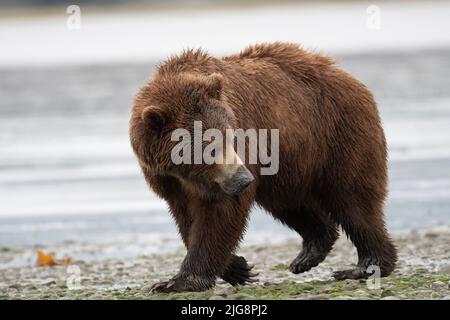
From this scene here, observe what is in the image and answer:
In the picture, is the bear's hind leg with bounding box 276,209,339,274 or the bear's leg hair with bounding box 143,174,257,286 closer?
the bear's leg hair with bounding box 143,174,257,286

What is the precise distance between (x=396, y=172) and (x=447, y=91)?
8315mm

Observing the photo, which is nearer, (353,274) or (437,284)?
(437,284)

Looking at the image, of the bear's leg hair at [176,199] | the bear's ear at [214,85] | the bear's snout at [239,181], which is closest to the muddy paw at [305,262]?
the bear's leg hair at [176,199]

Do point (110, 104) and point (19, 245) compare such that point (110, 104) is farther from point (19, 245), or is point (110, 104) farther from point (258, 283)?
point (258, 283)

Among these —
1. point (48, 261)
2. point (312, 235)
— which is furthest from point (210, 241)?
point (48, 261)

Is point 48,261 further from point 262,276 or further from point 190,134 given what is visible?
point 190,134

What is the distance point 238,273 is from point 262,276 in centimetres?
81

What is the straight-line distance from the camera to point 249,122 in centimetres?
721

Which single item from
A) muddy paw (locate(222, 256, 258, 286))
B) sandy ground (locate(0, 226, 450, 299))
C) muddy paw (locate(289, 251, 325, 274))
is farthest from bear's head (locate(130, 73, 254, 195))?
muddy paw (locate(289, 251, 325, 274))

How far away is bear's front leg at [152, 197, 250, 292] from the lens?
7.00 meters

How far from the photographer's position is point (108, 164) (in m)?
14.6

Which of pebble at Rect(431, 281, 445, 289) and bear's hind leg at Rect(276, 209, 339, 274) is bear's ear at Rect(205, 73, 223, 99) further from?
pebble at Rect(431, 281, 445, 289)

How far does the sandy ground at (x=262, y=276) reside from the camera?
7.14 meters
